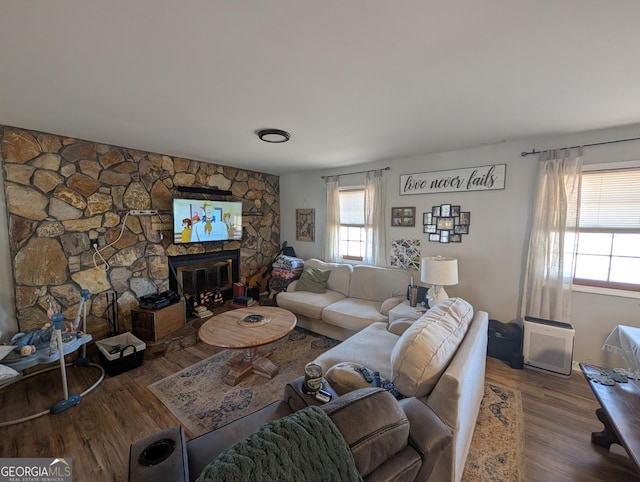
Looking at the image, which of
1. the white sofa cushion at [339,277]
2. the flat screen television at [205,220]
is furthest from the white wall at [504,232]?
the flat screen television at [205,220]

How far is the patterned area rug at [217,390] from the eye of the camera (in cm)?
200

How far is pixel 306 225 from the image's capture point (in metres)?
4.71

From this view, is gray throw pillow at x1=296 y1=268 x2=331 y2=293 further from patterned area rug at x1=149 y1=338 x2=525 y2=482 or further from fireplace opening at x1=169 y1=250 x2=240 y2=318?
fireplace opening at x1=169 y1=250 x2=240 y2=318

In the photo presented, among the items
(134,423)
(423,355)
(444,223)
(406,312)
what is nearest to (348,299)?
(406,312)

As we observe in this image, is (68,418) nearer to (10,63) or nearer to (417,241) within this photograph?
(10,63)

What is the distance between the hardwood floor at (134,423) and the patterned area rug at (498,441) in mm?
55

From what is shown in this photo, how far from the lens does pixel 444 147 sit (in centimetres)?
302

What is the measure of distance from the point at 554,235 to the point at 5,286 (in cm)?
528

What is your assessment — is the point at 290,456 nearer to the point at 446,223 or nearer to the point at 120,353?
the point at 120,353

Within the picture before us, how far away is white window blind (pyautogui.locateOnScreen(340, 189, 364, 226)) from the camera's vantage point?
13.4 ft

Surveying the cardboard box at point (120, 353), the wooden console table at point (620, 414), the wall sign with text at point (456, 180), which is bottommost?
the cardboard box at point (120, 353)

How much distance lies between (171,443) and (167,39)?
1.78 meters

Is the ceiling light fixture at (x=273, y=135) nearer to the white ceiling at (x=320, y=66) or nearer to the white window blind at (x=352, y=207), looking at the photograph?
the white ceiling at (x=320, y=66)

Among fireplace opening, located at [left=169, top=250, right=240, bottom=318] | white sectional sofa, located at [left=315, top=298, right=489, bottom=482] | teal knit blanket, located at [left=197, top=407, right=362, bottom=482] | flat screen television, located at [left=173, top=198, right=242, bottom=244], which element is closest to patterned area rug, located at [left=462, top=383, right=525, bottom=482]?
white sectional sofa, located at [left=315, top=298, right=489, bottom=482]
